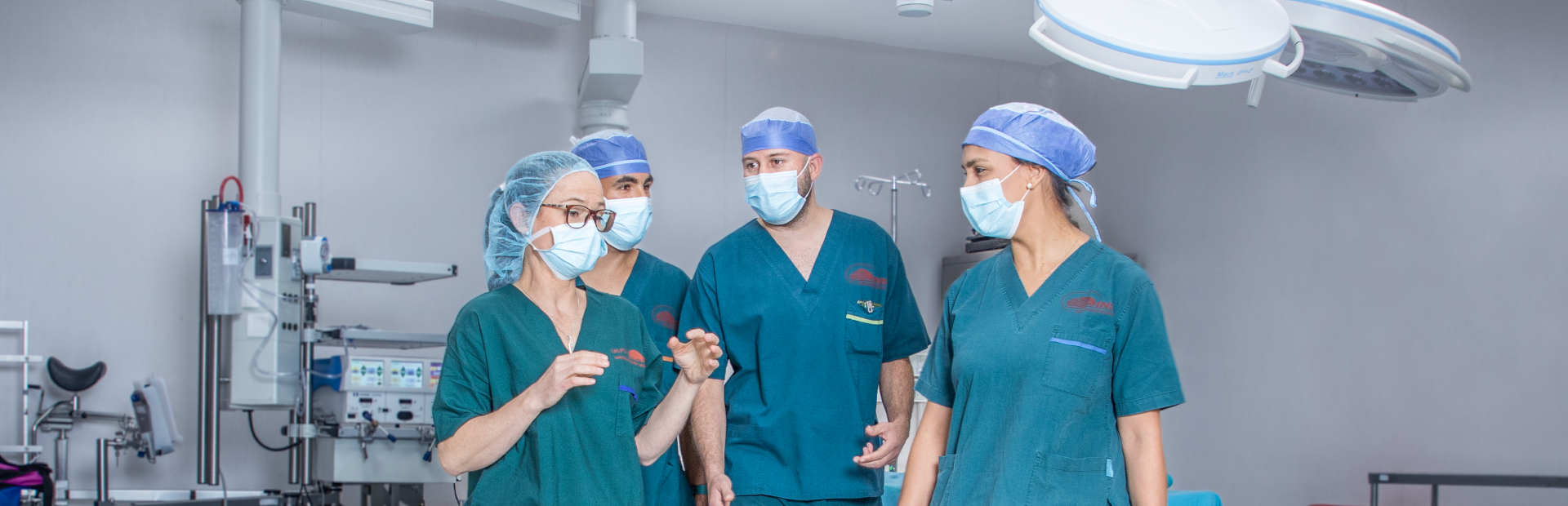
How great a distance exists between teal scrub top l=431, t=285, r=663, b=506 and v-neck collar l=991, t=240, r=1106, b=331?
1.79 feet

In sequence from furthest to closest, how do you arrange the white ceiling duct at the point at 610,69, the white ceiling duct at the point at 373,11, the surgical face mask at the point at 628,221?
1. the white ceiling duct at the point at 610,69
2. the white ceiling duct at the point at 373,11
3. the surgical face mask at the point at 628,221

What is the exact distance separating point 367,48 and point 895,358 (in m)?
3.48

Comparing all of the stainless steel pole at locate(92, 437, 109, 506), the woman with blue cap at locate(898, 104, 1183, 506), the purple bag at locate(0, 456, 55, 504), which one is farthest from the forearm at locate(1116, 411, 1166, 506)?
the stainless steel pole at locate(92, 437, 109, 506)

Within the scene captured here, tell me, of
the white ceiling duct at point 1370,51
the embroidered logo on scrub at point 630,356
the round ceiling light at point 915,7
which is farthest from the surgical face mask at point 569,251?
the round ceiling light at point 915,7

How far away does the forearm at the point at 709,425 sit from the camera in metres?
2.00

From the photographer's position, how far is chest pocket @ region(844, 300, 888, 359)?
208cm

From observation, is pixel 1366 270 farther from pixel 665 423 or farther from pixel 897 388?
pixel 665 423

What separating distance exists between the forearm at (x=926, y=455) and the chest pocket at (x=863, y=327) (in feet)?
1.23

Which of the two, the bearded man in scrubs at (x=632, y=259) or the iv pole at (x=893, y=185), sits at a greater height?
the iv pole at (x=893, y=185)

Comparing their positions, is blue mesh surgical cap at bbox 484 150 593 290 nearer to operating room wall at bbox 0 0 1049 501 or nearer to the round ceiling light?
the round ceiling light

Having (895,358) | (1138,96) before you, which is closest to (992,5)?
(1138,96)

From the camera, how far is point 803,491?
2.00m

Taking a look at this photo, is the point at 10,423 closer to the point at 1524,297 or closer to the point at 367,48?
the point at 367,48

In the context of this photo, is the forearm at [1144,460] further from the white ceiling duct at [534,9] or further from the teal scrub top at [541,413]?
the white ceiling duct at [534,9]
